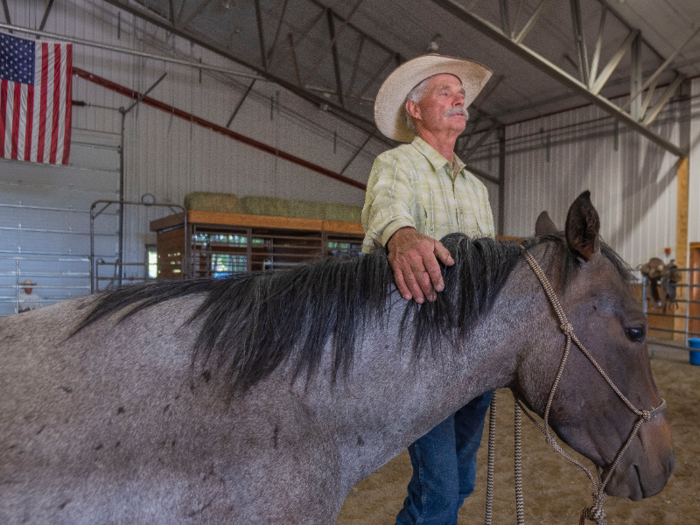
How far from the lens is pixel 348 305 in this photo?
980 millimetres

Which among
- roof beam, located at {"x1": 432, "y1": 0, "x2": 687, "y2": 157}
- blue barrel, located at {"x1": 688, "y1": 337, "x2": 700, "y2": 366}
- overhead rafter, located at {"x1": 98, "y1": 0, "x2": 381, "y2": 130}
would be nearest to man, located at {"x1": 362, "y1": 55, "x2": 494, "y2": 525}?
roof beam, located at {"x1": 432, "y1": 0, "x2": 687, "y2": 157}

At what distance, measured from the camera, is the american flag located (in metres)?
7.21

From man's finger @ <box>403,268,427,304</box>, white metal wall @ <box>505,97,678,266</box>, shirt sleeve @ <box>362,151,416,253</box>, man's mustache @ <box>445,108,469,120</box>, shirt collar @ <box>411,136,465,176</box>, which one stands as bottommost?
man's finger @ <box>403,268,427,304</box>

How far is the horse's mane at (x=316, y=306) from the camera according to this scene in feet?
3.03

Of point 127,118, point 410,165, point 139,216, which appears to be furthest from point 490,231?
point 127,118

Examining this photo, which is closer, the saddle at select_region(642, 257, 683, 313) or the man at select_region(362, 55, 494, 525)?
the man at select_region(362, 55, 494, 525)

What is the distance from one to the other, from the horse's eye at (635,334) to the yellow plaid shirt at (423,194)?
59 cm

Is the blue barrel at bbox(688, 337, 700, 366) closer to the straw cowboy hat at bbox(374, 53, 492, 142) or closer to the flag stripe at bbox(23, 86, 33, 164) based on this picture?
the straw cowboy hat at bbox(374, 53, 492, 142)

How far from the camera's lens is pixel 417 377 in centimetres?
98

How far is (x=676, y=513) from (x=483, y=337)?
224 cm

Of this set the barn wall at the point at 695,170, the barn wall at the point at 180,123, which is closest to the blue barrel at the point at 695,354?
the barn wall at the point at 695,170

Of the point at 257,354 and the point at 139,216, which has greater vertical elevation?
the point at 139,216

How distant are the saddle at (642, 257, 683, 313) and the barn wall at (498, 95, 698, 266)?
1722 millimetres

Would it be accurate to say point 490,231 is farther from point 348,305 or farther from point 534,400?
point 348,305
